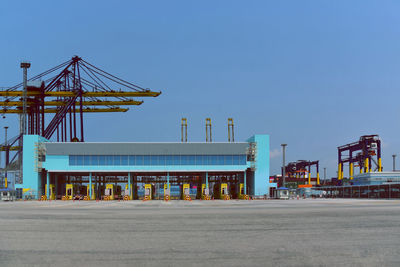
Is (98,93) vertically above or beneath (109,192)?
above

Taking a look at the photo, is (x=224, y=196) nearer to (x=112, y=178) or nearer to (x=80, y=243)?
(x=112, y=178)

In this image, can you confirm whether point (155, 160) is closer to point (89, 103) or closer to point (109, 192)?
point (109, 192)

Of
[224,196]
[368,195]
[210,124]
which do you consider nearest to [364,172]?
[368,195]

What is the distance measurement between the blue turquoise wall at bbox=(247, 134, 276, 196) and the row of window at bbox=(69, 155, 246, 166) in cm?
299

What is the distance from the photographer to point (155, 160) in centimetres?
8100

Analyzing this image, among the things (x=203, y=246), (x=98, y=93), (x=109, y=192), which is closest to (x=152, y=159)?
(x=109, y=192)

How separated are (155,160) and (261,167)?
1864 cm

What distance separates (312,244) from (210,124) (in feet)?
284

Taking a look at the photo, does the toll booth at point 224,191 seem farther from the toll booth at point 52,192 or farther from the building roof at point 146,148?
the toll booth at point 52,192

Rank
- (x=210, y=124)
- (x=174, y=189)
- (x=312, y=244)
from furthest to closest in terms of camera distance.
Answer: (x=174, y=189)
(x=210, y=124)
(x=312, y=244)

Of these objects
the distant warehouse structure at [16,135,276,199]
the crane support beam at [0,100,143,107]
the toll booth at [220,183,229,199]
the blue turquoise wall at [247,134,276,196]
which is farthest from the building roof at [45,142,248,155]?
the crane support beam at [0,100,143,107]

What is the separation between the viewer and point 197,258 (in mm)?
9430

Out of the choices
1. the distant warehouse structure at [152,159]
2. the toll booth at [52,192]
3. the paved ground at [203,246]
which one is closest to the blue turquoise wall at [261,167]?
Result: the distant warehouse structure at [152,159]

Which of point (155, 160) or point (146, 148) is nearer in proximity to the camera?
point (146, 148)
